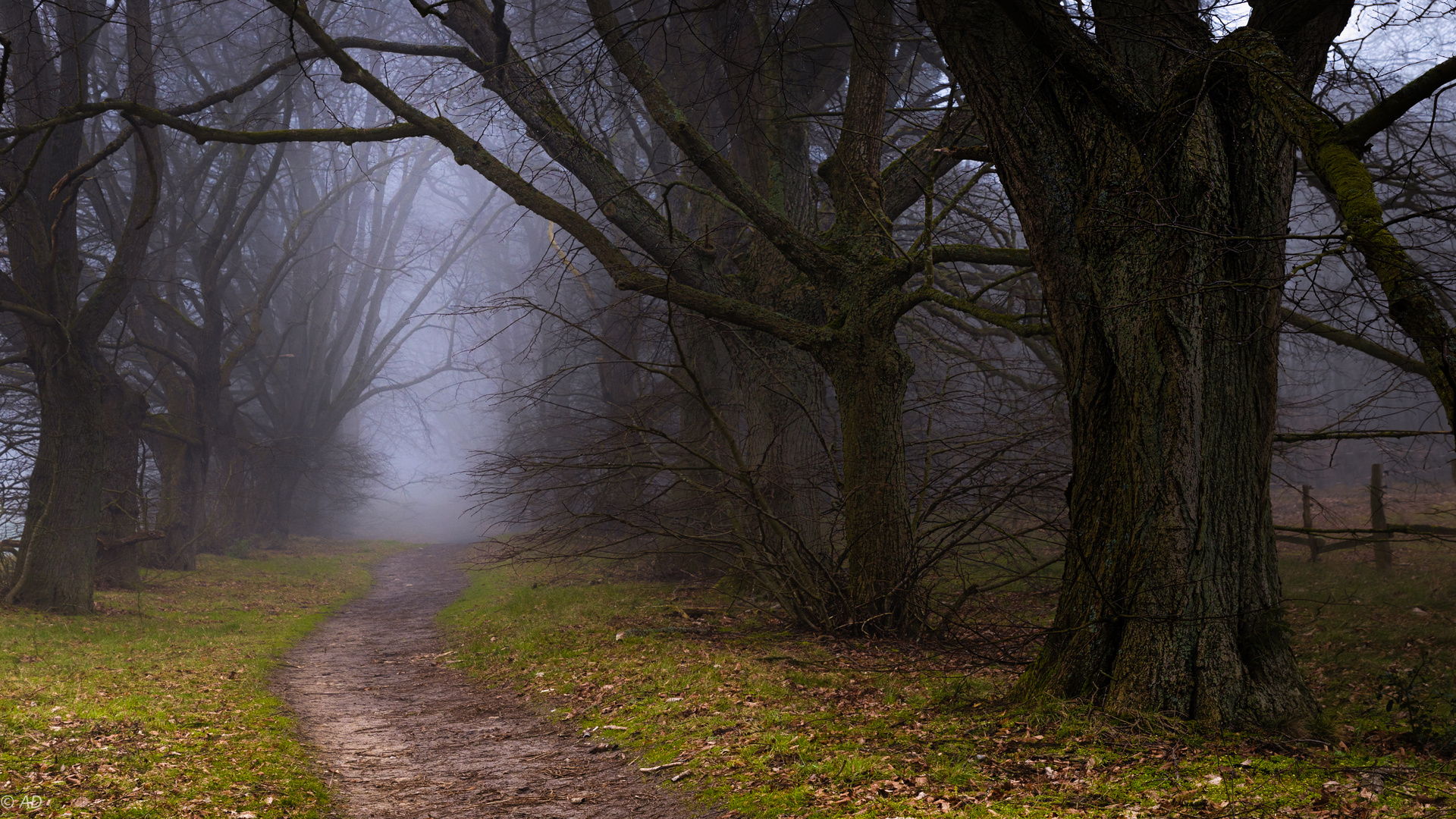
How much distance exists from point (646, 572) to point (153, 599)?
8.19m

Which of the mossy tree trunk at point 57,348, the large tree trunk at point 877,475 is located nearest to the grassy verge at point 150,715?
the mossy tree trunk at point 57,348

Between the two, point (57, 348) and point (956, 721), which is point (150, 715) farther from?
point (57, 348)

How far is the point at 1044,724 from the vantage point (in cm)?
498

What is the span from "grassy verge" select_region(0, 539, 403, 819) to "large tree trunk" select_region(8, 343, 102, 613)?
56 cm

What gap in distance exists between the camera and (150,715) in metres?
6.75

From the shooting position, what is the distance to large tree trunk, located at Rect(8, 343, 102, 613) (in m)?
12.4

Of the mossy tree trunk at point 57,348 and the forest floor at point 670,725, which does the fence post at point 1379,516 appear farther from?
the mossy tree trunk at point 57,348

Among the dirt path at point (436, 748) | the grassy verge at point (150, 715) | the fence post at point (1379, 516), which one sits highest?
the fence post at point (1379, 516)

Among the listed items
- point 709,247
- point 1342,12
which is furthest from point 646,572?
point 1342,12

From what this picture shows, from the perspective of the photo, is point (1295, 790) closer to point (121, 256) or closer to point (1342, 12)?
point (1342, 12)

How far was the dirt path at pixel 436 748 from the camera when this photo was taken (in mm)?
5133

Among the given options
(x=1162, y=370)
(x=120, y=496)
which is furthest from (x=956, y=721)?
(x=120, y=496)

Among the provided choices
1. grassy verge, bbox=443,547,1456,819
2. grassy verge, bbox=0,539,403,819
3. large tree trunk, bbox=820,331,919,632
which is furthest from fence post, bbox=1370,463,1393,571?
grassy verge, bbox=0,539,403,819

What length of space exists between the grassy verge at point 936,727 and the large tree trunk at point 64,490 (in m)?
6.06
